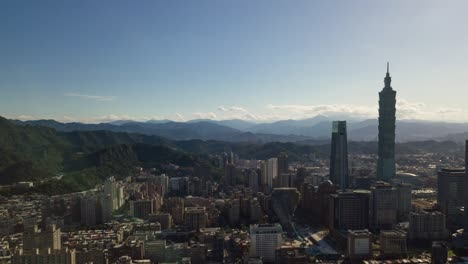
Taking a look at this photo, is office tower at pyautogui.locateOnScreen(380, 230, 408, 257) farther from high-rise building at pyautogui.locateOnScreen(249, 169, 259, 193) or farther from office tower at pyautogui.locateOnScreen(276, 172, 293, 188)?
high-rise building at pyautogui.locateOnScreen(249, 169, 259, 193)

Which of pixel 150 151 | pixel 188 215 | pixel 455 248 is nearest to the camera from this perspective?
pixel 455 248

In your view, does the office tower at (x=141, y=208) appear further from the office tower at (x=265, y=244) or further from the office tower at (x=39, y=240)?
the office tower at (x=265, y=244)

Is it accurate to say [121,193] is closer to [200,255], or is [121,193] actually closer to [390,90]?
[200,255]

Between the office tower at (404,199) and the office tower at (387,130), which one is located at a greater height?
the office tower at (387,130)

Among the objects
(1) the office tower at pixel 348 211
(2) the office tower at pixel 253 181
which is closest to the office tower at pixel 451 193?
Answer: (1) the office tower at pixel 348 211

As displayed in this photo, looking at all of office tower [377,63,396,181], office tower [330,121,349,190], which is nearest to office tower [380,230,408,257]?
office tower [330,121,349,190]

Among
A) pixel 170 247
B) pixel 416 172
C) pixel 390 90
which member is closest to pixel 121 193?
pixel 170 247
